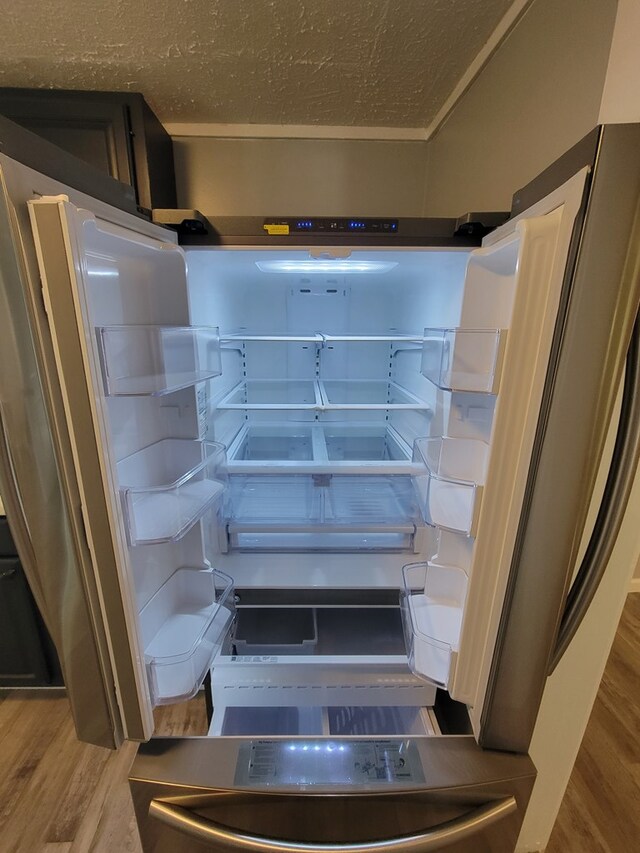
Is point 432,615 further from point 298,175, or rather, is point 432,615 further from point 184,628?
point 298,175

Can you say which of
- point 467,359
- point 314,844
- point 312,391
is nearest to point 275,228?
point 467,359

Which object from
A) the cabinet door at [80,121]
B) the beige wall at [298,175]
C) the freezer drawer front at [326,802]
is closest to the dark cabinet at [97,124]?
the cabinet door at [80,121]

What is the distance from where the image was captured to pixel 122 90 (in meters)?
1.25

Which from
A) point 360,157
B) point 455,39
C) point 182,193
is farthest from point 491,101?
point 182,193

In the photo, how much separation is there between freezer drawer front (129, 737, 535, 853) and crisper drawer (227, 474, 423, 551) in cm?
54

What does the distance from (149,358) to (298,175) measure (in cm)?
130

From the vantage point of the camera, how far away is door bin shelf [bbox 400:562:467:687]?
81cm

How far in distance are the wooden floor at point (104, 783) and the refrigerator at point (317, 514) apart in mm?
559

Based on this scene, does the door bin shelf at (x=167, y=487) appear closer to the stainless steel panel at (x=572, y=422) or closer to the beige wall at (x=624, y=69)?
the stainless steel panel at (x=572, y=422)

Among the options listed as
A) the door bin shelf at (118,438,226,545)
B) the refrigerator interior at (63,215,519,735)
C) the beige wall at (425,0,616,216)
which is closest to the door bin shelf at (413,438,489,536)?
the refrigerator interior at (63,215,519,735)

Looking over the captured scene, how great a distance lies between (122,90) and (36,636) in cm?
196

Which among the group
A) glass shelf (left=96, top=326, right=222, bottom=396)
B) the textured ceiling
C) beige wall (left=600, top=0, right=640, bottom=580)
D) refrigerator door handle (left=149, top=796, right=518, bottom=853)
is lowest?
refrigerator door handle (left=149, top=796, right=518, bottom=853)

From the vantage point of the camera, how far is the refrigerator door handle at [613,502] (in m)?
0.56

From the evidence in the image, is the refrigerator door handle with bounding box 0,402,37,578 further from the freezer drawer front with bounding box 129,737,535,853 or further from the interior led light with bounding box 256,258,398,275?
the interior led light with bounding box 256,258,398,275
